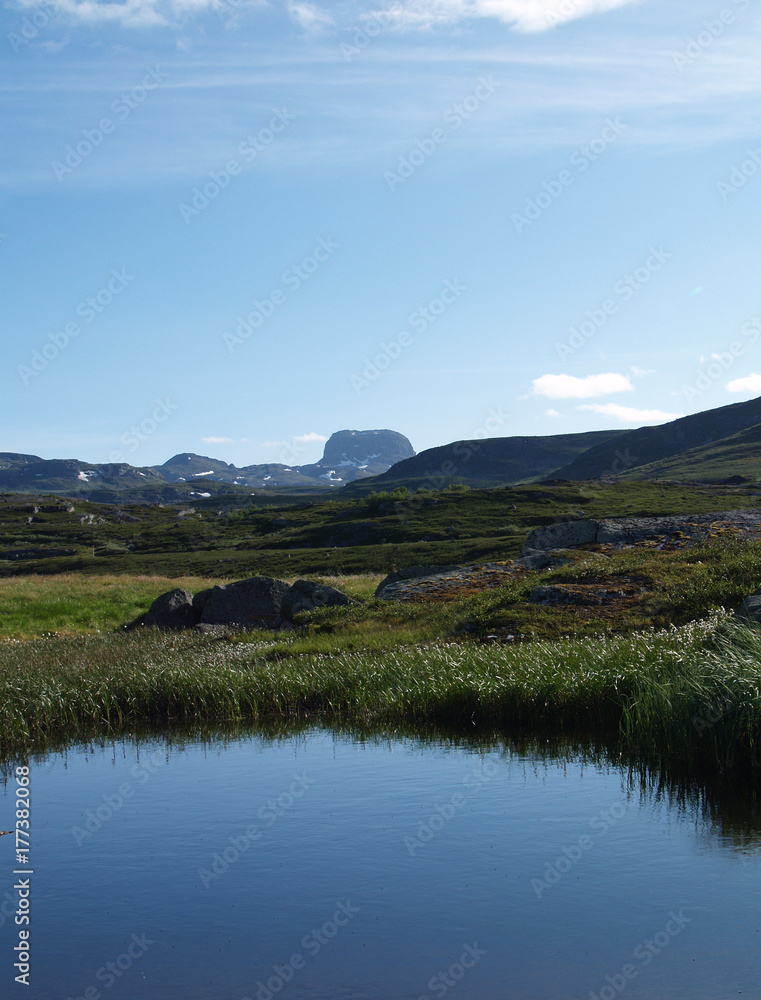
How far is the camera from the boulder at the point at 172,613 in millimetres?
36053

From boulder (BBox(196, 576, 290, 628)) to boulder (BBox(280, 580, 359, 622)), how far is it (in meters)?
0.87

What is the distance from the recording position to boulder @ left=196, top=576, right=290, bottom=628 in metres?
35.0

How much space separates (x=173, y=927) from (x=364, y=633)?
18.2m

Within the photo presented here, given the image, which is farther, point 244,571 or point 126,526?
point 126,526

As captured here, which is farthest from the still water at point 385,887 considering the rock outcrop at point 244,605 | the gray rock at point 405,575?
the gray rock at point 405,575

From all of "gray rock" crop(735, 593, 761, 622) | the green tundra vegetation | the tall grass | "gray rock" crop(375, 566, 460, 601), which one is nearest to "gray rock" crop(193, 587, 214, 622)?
the green tundra vegetation

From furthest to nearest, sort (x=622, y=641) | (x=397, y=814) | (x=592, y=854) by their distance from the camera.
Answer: (x=622, y=641)
(x=397, y=814)
(x=592, y=854)

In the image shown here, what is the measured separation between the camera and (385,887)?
9930 mm

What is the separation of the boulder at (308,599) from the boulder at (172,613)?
4499mm

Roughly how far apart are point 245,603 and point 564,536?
1360 cm

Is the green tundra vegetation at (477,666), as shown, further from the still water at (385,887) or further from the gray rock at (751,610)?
the still water at (385,887)

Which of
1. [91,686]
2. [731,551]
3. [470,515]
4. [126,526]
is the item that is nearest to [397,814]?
[91,686]

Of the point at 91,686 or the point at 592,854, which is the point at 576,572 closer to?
the point at 91,686

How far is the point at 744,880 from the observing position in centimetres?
970
